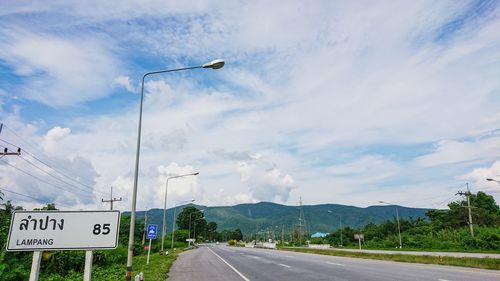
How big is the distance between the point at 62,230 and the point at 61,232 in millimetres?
40

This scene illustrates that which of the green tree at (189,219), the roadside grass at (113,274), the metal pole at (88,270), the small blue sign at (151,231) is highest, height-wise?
the green tree at (189,219)

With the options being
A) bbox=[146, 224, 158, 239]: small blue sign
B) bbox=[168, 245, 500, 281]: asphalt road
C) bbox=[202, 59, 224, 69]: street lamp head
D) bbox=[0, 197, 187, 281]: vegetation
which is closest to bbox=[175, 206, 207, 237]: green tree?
bbox=[0, 197, 187, 281]: vegetation

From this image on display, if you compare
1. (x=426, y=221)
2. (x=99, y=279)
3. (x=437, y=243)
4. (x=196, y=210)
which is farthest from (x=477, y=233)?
(x=196, y=210)

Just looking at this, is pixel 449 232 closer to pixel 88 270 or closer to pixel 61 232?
pixel 88 270

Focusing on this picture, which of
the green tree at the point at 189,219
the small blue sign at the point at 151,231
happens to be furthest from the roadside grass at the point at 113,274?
the green tree at the point at 189,219

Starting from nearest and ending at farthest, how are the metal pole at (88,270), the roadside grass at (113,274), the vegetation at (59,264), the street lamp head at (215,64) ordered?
the metal pole at (88,270), the street lamp head at (215,64), the vegetation at (59,264), the roadside grass at (113,274)

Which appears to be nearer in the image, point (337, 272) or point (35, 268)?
point (35, 268)

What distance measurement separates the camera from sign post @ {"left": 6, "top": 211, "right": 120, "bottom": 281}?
20.6 ft

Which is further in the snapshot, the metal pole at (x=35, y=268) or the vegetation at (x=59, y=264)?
the vegetation at (x=59, y=264)

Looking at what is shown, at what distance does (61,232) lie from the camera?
21.3ft

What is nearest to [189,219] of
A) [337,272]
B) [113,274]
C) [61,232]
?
[113,274]

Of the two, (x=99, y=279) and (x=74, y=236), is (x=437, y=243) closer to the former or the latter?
(x=99, y=279)

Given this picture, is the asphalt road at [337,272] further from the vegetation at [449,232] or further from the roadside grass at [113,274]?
the vegetation at [449,232]

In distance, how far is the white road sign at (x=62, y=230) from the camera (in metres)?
6.28
